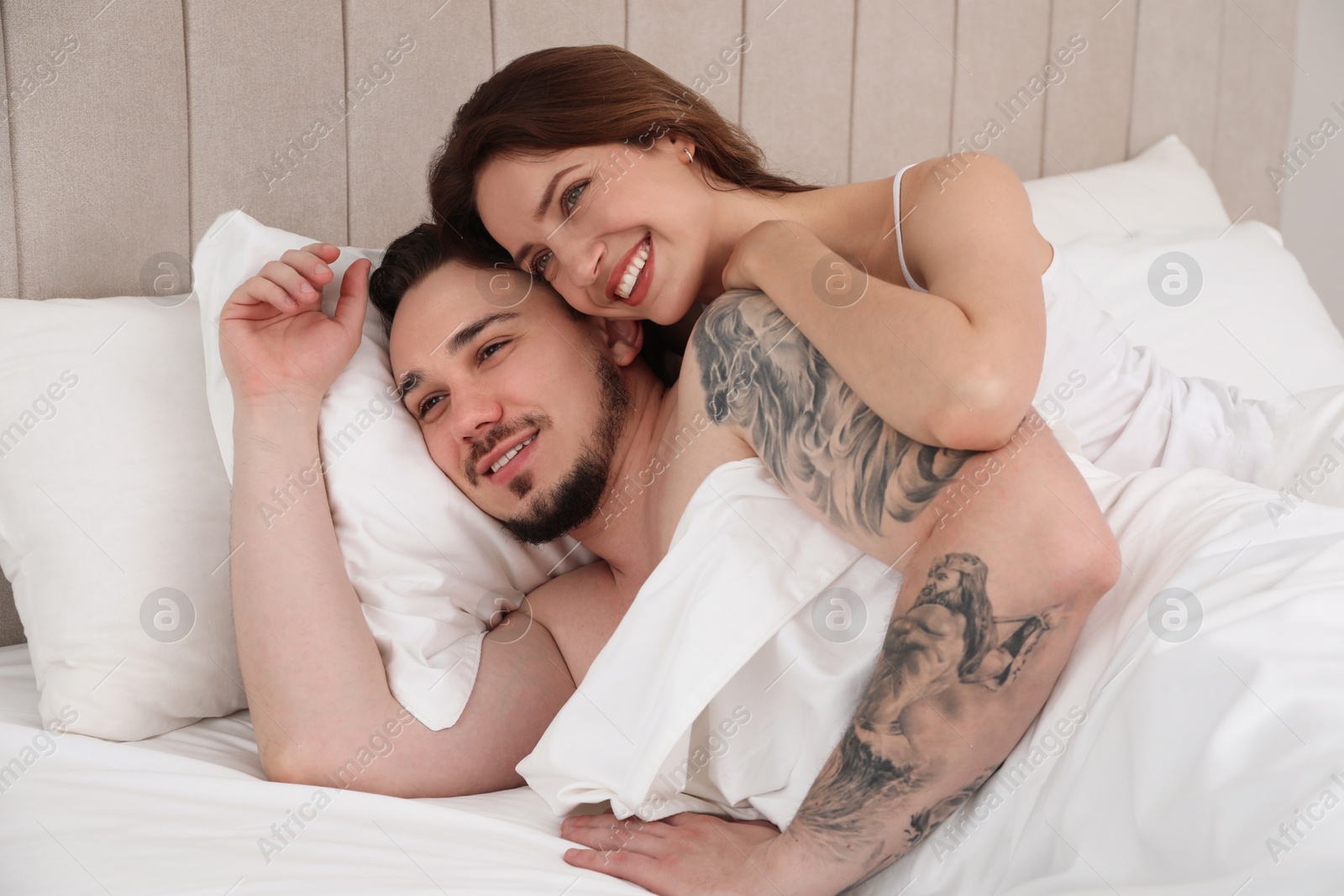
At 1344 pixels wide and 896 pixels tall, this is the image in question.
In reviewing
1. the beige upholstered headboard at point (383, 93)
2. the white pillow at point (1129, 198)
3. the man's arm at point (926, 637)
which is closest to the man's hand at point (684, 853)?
the man's arm at point (926, 637)

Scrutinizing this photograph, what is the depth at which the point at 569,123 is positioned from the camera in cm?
119

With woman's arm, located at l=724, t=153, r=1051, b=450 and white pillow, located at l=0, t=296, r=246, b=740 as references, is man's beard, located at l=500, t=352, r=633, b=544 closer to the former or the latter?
woman's arm, located at l=724, t=153, r=1051, b=450

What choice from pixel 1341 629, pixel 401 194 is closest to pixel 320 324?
pixel 401 194

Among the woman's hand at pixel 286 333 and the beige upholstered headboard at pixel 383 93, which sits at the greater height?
the beige upholstered headboard at pixel 383 93

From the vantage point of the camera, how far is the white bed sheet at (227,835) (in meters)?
0.82

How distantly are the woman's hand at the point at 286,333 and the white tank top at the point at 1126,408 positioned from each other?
3.07 ft

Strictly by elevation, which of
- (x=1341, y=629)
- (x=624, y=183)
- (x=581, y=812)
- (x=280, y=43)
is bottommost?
(x=581, y=812)

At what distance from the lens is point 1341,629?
0.74m

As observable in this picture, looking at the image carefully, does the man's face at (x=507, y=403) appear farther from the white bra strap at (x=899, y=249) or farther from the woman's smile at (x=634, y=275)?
the white bra strap at (x=899, y=249)

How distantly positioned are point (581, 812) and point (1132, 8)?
2291 millimetres

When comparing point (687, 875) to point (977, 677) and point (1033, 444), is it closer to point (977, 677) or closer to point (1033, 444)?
point (977, 677)

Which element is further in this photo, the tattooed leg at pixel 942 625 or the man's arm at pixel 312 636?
the man's arm at pixel 312 636

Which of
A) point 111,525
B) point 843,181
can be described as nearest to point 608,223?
point 111,525

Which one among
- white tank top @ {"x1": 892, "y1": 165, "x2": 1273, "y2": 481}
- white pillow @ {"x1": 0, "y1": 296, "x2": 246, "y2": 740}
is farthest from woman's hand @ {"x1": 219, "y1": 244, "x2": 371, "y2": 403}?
white tank top @ {"x1": 892, "y1": 165, "x2": 1273, "y2": 481}
